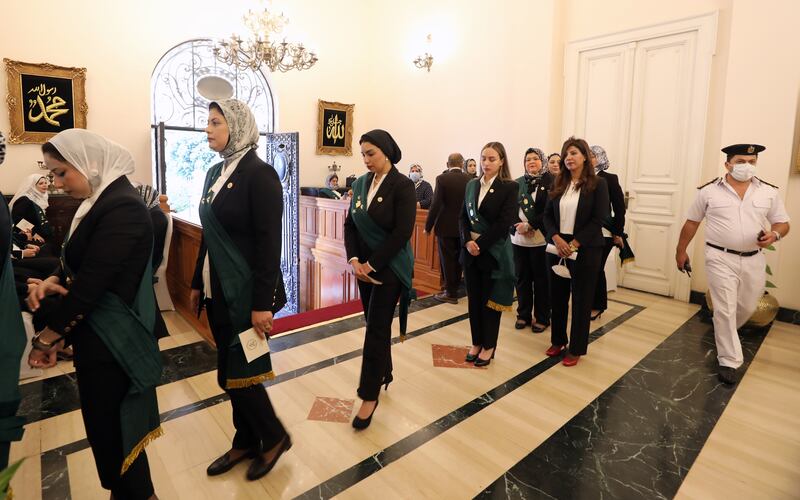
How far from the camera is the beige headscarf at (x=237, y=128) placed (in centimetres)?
176

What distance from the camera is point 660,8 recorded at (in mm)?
5062

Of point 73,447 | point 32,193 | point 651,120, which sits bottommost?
point 73,447

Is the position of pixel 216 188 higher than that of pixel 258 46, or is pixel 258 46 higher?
pixel 258 46

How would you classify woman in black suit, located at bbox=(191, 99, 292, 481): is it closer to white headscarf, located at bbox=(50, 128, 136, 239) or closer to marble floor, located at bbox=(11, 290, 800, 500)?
white headscarf, located at bbox=(50, 128, 136, 239)

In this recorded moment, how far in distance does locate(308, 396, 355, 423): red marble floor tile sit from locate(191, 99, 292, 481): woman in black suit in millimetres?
716

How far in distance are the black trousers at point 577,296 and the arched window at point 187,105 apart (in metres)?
5.41

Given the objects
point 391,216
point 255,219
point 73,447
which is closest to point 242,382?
point 255,219

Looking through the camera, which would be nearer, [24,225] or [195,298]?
[195,298]

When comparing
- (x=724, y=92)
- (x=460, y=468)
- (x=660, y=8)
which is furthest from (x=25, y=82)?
(x=724, y=92)

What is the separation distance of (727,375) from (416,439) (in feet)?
7.21

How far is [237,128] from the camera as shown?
1777 mm

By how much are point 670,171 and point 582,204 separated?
9.12 feet

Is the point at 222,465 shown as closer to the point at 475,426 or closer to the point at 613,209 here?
the point at 475,426

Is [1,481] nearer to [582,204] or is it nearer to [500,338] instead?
[582,204]
